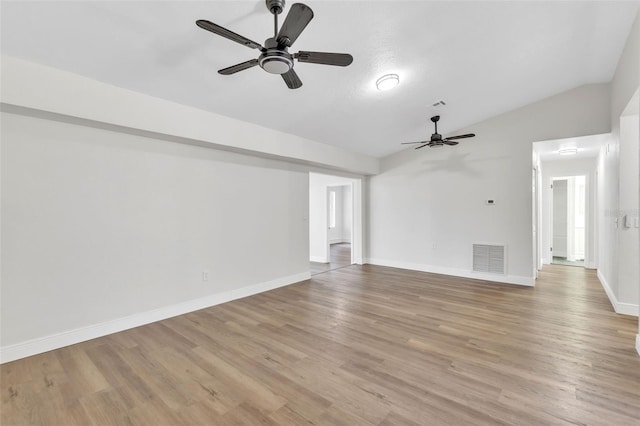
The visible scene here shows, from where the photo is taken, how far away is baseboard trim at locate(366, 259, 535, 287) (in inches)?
204

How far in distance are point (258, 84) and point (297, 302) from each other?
300 centimetres

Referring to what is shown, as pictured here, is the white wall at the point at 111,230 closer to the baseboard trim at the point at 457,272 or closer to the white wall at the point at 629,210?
the baseboard trim at the point at 457,272

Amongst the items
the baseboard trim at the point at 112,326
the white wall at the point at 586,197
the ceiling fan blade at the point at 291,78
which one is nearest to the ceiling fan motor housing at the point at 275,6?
the ceiling fan blade at the point at 291,78

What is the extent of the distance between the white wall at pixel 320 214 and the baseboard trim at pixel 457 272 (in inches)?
50.0

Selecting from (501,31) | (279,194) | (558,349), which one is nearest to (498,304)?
(558,349)

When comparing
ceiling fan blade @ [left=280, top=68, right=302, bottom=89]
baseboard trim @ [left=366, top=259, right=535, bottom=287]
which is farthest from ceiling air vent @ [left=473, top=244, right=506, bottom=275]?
ceiling fan blade @ [left=280, top=68, right=302, bottom=89]

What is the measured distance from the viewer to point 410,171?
6.57m

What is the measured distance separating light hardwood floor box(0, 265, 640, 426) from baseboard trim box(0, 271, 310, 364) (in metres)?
0.10

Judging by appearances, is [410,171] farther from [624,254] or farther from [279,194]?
[624,254]

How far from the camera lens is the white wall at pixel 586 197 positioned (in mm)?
6363

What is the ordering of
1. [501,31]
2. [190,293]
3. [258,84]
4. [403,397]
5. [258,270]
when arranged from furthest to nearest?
1. [258,270]
2. [190,293]
3. [258,84]
4. [501,31]
5. [403,397]

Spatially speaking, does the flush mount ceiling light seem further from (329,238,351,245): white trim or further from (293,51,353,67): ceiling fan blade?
(329,238,351,245): white trim

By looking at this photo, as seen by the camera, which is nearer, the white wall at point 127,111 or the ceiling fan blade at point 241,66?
the ceiling fan blade at point 241,66

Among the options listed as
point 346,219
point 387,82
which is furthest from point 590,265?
point 346,219
